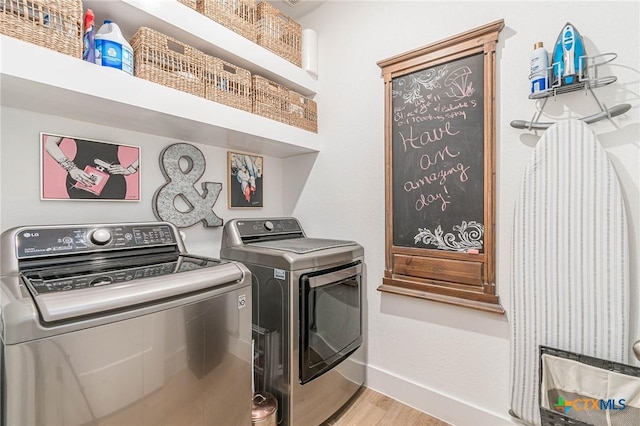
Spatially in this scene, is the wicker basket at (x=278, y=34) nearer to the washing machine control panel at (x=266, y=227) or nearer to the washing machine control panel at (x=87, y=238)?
the washing machine control panel at (x=266, y=227)

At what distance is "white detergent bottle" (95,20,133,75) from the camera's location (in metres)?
1.24

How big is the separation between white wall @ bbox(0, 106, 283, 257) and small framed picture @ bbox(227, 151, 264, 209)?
0.07 metres

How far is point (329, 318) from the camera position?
65.9 inches

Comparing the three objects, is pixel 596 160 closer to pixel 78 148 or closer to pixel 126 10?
pixel 126 10

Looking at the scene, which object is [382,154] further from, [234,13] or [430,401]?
[430,401]

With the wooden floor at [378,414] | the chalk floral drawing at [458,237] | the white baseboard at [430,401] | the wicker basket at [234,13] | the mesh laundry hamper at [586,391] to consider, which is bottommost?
the wooden floor at [378,414]

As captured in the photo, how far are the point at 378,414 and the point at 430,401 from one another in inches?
13.0

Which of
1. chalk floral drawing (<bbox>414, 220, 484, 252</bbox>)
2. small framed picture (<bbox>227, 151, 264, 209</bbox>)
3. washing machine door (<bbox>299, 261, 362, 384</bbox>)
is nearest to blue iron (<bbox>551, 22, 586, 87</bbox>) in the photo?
chalk floral drawing (<bbox>414, 220, 484, 252</bbox>)

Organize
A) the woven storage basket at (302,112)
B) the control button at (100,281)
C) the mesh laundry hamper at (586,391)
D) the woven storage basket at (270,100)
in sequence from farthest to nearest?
the woven storage basket at (302,112) → the woven storage basket at (270,100) → the mesh laundry hamper at (586,391) → the control button at (100,281)

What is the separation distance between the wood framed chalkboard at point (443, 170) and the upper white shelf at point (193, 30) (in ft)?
2.45

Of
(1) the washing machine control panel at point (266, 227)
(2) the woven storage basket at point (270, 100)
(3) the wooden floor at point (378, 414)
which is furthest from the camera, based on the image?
(1) the washing machine control panel at point (266, 227)

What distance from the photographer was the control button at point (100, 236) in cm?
131

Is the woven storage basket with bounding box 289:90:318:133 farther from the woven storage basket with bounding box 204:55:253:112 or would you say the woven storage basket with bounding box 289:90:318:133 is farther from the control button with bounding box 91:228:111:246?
the control button with bounding box 91:228:111:246

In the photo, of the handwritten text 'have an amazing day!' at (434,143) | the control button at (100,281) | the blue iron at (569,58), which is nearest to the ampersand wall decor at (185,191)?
A: the control button at (100,281)
